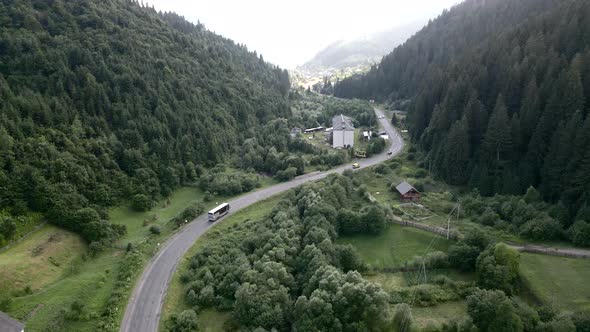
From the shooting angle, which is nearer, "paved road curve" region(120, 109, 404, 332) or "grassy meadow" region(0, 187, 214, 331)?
"grassy meadow" region(0, 187, 214, 331)

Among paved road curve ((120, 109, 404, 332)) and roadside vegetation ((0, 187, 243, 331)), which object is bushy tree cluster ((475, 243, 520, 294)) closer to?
paved road curve ((120, 109, 404, 332))

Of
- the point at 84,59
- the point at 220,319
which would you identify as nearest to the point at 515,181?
the point at 220,319

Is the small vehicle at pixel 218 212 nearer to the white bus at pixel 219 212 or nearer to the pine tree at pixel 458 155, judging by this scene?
the white bus at pixel 219 212

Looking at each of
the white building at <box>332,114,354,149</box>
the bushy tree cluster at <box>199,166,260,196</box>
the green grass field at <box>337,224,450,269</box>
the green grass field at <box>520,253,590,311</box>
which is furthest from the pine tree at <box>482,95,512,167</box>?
the bushy tree cluster at <box>199,166,260,196</box>

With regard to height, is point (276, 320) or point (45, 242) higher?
point (45, 242)

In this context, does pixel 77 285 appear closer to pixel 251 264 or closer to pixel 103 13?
pixel 251 264

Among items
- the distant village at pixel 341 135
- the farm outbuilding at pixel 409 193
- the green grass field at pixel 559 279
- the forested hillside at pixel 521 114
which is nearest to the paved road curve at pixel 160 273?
the farm outbuilding at pixel 409 193

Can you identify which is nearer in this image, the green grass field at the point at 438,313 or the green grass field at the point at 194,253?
the green grass field at the point at 438,313
